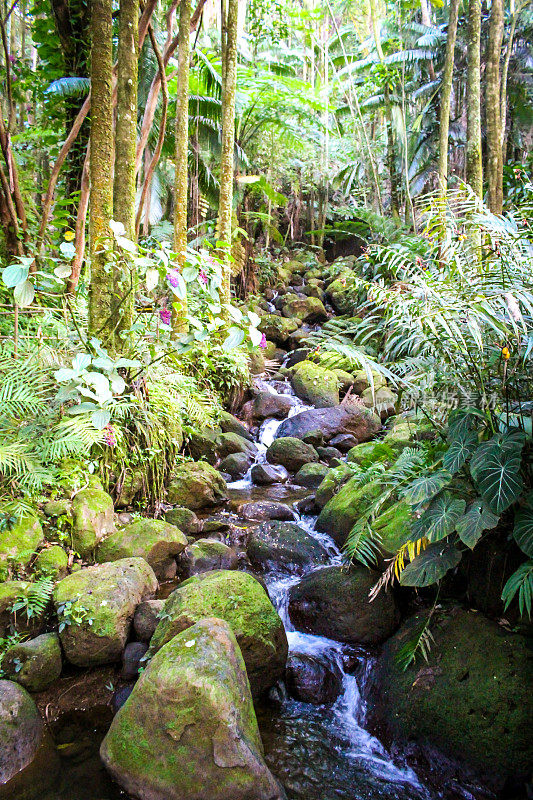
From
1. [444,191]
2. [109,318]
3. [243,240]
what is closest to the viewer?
[444,191]

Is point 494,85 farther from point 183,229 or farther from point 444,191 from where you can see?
point 183,229

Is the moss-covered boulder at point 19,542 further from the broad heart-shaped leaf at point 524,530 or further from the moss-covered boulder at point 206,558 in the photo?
the broad heart-shaped leaf at point 524,530

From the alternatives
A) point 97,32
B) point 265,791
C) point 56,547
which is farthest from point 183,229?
point 265,791

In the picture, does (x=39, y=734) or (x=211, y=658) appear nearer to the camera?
(x=211, y=658)

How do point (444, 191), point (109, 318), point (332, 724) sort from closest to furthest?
point (332, 724), point (444, 191), point (109, 318)

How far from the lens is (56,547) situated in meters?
3.70

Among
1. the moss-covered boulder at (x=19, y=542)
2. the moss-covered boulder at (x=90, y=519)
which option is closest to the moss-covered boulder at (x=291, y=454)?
the moss-covered boulder at (x=90, y=519)

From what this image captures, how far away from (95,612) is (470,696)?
2.34m

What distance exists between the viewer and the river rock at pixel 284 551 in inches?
186

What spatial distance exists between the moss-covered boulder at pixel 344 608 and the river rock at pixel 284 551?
1.99ft

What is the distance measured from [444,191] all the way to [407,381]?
4.78ft

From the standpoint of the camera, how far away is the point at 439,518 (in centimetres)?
280

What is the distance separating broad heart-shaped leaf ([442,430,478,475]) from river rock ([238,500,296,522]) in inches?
121

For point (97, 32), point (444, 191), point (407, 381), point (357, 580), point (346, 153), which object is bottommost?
point (357, 580)
